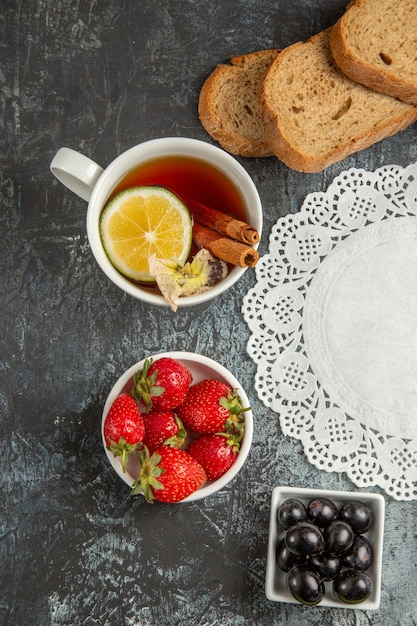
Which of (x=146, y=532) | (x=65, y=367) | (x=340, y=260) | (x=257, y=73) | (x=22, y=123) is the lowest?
(x=146, y=532)

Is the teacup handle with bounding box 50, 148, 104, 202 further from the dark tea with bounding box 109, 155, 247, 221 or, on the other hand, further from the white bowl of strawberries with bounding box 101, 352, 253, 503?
the white bowl of strawberries with bounding box 101, 352, 253, 503

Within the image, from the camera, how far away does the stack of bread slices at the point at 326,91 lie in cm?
137

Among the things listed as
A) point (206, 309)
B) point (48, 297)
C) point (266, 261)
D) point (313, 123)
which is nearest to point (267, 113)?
point (313, 123)

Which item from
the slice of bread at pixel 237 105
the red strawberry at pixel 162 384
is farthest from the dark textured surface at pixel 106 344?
the red strawberry at pixel 162 384

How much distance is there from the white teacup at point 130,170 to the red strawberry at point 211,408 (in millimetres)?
161

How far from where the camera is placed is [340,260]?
140cm

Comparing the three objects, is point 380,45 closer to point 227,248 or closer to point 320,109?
point 320,109

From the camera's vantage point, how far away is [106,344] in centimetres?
141

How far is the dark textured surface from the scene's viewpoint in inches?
54.2

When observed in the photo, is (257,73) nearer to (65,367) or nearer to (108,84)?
(108,84)

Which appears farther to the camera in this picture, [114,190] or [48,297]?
[48,297]

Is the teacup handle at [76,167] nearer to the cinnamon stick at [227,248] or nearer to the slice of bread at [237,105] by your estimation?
the cinnamon stick at [227,248]

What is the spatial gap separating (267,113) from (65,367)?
0.59 meters

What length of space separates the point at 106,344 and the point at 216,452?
1.01 feet
